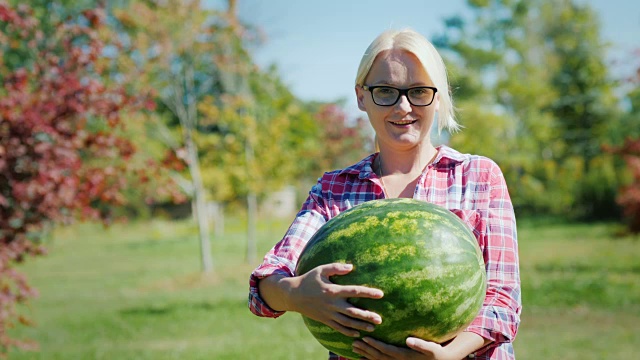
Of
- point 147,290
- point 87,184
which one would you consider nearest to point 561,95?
point 147,290

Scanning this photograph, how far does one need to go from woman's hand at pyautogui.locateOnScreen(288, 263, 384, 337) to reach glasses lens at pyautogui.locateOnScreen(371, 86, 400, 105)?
721mm

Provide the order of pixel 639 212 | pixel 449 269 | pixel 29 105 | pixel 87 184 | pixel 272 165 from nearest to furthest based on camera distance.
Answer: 1. pixel 449 269
2. pixel 29 105
3. pixel 87 184
4. pixel 639 212
5. pixel 272 165

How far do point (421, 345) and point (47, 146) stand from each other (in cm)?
535

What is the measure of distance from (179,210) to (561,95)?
79.3 feet

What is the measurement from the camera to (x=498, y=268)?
218 cm

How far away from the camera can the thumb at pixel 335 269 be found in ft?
6.07

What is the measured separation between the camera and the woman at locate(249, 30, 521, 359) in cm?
206

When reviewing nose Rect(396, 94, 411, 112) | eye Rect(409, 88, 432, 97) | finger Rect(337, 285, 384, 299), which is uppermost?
eye Rect(409, 88, 432, 97)

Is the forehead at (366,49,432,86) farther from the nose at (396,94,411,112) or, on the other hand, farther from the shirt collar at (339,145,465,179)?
the shirt collar at (339,145,465,179)

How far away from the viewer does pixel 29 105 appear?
20.9 feet

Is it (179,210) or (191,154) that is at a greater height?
(191,154)

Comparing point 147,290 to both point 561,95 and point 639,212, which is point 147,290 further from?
point 561,95

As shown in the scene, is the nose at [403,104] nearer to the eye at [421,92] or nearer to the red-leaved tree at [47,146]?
the eye at [421,92]

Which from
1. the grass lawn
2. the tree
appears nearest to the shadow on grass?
the grass lawn
